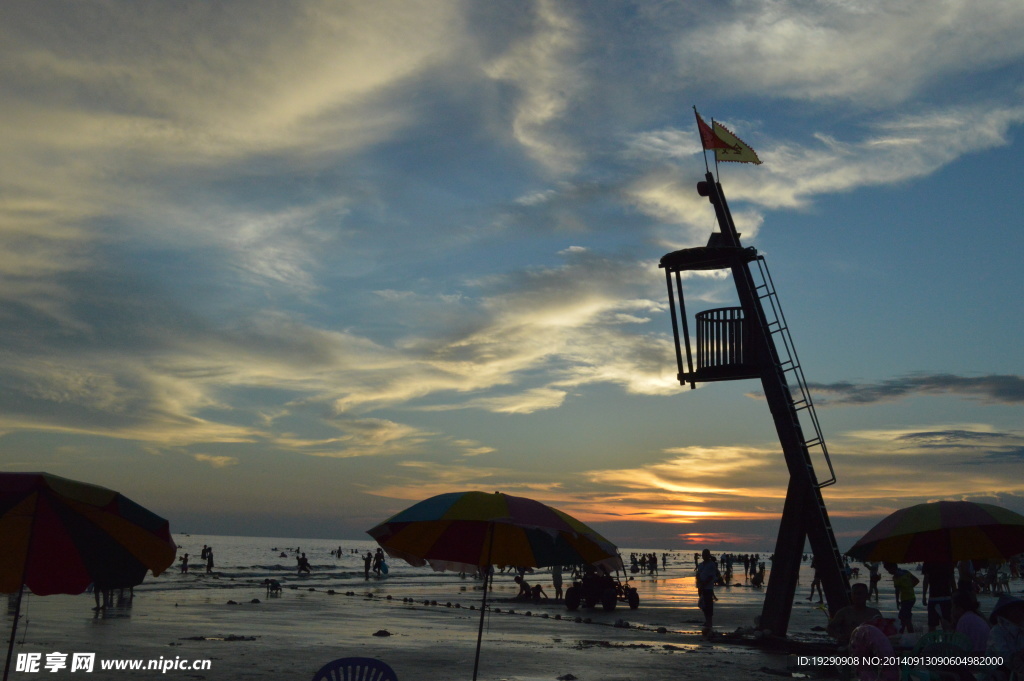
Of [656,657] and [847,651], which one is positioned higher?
[847,651]

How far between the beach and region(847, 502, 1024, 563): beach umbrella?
16.4 feet

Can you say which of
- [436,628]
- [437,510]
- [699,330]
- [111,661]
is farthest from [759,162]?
[111,661]

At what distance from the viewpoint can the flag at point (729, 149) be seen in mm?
20391

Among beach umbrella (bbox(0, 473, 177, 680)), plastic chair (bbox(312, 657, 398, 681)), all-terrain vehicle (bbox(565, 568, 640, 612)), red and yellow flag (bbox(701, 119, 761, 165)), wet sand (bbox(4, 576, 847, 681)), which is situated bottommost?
wet sand (bbox(4, 576, 847, 681))

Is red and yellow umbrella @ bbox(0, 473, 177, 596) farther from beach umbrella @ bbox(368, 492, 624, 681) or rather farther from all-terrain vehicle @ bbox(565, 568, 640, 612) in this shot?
all-terrain vehicle @ bbox(565, 568, 640, 612)

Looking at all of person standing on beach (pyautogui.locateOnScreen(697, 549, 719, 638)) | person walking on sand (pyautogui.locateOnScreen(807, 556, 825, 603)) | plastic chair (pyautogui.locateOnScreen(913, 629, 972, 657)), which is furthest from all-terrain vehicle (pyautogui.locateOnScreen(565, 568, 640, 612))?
plastic chair (pyautogui.locateOnScreen(913, 629, 972, 657))

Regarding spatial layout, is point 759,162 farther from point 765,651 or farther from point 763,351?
point 765,651

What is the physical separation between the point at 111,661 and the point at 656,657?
11615 millimetres

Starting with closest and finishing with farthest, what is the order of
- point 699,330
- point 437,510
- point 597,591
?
point 437,510 → point 699,330 → point 597,591

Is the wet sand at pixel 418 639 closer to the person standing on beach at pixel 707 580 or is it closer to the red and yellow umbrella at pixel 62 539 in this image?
the person standing on beach at pixel 707 580

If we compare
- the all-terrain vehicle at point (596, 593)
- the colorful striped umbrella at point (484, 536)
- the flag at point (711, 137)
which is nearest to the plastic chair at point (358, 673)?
the colorful striped umbrella at point (484, 536)

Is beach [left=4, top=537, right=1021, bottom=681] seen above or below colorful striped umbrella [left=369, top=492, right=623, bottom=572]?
below

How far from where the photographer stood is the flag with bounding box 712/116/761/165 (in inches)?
803

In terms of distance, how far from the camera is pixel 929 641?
959 centimetres
